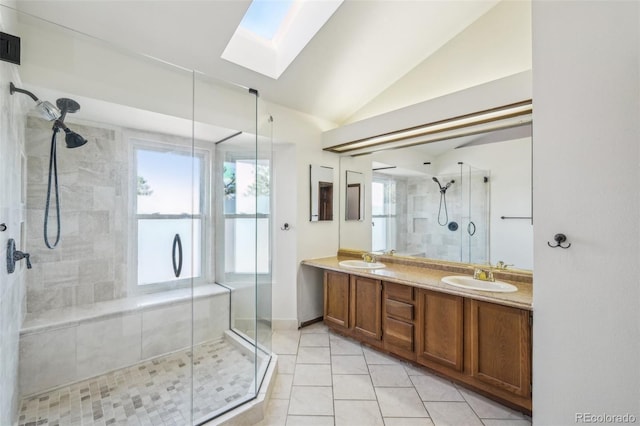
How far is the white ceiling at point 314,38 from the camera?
5.86 ft

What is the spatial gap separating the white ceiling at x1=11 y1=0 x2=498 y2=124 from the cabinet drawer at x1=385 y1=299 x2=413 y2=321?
225cm

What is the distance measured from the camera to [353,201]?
3408 mm

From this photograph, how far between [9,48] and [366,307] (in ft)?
9.66

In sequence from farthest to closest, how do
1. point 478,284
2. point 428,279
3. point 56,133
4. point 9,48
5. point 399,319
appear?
1. point 399,319
2. point 428,279
3. point 478,284
4. point 56,133
5. point 9,48

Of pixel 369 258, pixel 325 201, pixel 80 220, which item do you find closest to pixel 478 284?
pixel 369 258

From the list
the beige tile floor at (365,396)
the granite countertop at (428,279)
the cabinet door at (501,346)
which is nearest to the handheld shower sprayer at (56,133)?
the beige tile floor at (365,396)

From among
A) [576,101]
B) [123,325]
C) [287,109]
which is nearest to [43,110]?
[123,325]

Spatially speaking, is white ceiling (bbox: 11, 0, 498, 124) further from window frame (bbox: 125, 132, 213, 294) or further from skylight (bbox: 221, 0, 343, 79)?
window frame (bbox: 125, 132, 213, 294)

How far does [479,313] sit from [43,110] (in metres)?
3.19

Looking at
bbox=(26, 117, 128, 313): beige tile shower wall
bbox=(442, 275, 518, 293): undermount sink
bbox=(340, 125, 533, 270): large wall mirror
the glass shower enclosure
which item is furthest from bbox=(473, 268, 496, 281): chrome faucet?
bbox=(26, 117, 128, 313): beige tile shower wall

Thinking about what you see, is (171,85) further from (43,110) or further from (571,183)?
(571,183)

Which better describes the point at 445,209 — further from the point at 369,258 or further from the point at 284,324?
the point at 284,324

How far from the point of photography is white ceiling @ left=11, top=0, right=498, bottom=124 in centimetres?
179

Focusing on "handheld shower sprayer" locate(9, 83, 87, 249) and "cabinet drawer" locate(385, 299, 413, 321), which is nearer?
"handheld shower sprayer" locate(9, 83, 87, 249)
